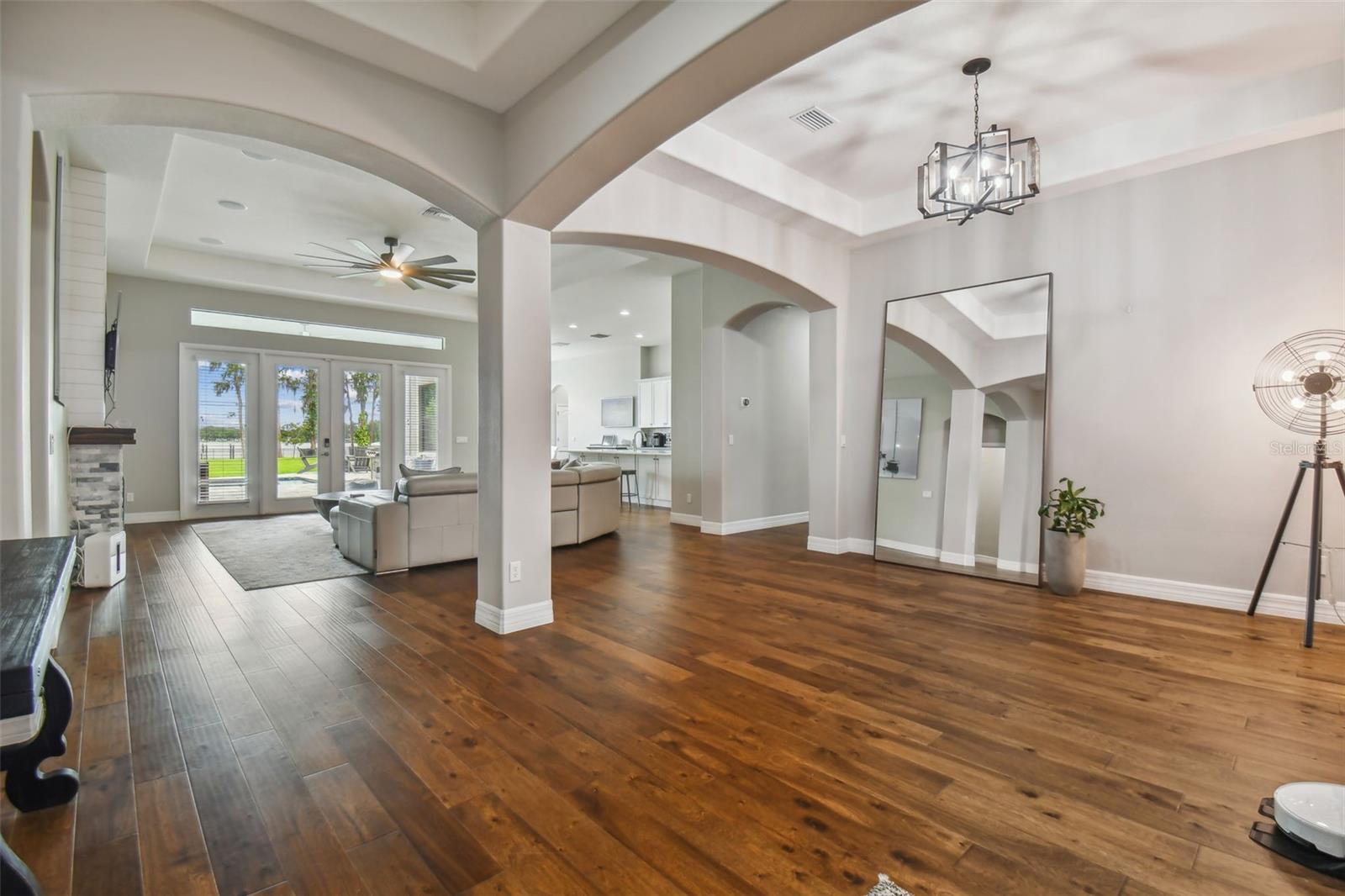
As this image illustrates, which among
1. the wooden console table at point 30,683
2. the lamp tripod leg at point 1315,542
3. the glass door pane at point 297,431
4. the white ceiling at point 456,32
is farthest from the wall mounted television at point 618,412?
the wooden console table at point 30,683

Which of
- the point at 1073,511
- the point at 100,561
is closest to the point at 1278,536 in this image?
the point at 1073,511

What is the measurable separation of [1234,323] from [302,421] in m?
10.3

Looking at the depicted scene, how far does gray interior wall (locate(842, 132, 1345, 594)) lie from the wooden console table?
17.6 feet

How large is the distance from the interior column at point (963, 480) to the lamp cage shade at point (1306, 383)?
5.44ft

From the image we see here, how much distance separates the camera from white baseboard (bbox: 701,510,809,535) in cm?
688

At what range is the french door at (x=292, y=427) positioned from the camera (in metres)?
7.89

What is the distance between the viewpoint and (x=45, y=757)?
1.81 m

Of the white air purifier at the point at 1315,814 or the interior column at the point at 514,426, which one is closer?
the white air purifier at the point at 1315,814

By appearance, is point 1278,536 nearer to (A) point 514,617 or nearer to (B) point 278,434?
(A) point 514,617

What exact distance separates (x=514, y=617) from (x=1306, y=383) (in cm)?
496

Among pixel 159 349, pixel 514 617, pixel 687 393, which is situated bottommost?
pixel 514 617

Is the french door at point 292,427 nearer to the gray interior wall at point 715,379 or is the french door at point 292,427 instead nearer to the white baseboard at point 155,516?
the white baseboard at point 155,516

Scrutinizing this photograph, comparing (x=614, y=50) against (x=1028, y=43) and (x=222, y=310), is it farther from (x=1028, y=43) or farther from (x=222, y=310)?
(x=222, y=310)

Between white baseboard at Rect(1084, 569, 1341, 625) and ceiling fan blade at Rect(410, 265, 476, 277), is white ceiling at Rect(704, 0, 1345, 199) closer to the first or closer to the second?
white baseboard at Rect(1084, 569, 1341, 625)
